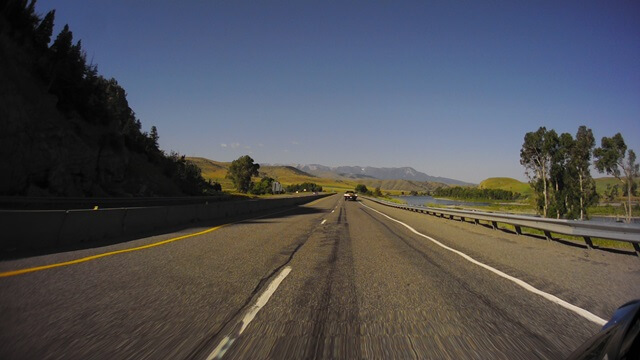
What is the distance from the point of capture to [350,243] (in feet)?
38.0

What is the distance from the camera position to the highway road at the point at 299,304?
348cm

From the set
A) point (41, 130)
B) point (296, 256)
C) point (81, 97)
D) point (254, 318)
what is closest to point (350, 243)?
point (296, 256)

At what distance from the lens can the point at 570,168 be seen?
6906cm

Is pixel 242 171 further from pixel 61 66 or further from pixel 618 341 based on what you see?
pixel 618 341

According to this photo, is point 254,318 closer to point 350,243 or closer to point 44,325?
point 44,325

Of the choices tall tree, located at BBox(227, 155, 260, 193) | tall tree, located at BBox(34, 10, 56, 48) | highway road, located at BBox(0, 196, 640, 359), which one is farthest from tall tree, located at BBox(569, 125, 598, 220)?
tall tree, located at BBox(227, 155, 260, 193)

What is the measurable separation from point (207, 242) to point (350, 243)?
166 inches

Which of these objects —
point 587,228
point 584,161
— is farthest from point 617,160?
point 587,228

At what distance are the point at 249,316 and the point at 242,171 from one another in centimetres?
11968

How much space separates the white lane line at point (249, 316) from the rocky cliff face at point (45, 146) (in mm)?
28785

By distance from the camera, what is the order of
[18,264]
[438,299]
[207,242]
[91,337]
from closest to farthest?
1. [91,337]
2. [438,299]
3. [18,264]
4. [207,242]

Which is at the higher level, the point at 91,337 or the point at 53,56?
the point at 53,56

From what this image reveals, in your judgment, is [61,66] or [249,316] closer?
[249,316]

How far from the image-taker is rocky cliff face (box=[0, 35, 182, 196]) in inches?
1077
